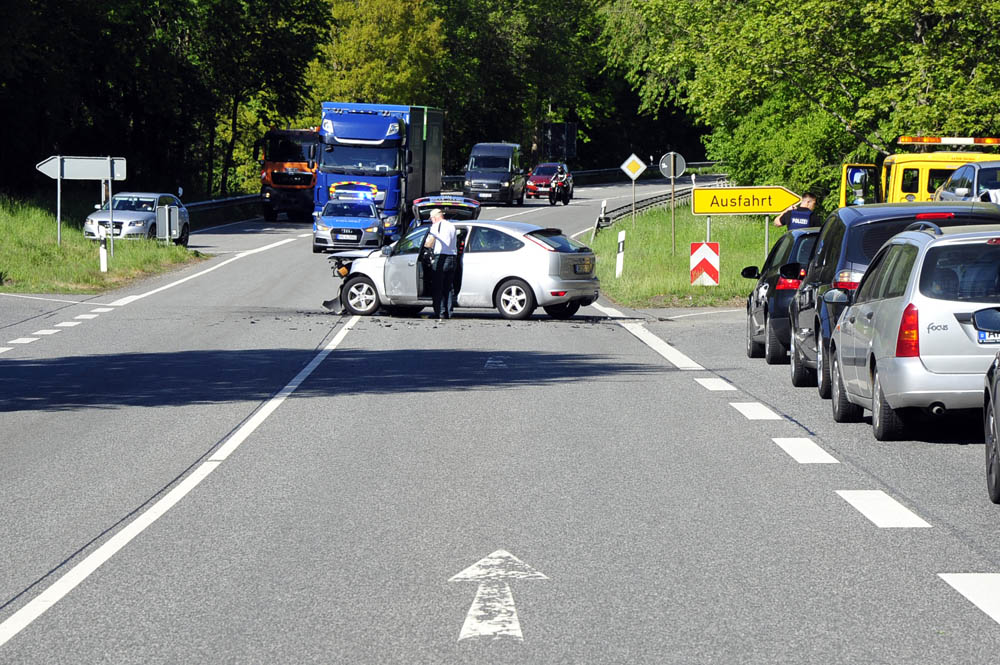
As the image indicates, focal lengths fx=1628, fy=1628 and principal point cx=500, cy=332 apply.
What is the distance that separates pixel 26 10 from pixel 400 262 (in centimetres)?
3298

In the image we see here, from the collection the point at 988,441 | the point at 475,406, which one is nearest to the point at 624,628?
Answer: the point at 988,441

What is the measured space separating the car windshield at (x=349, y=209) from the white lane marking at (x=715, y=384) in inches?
1094

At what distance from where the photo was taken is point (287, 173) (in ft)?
195

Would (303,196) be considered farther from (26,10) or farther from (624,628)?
(624,628)

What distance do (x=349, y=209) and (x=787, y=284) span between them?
27672 mm

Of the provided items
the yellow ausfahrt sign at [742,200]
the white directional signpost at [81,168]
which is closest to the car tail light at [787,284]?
the yellow ausfahrt sign at [742,200]

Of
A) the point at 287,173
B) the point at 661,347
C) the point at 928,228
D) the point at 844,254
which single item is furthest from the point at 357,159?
the point at 928,228

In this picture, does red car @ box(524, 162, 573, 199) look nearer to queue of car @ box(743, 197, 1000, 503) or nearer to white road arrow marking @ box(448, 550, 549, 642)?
queue of car @ box(743, 197, 1000, 503)

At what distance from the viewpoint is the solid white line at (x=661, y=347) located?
1784cm

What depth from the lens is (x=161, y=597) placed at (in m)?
6.70

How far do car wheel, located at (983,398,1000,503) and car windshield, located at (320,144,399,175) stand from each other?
37.4 meters

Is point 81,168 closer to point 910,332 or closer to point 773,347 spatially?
point 773,347

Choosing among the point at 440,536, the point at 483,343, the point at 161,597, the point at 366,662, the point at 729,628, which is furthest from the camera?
the point at 483,343

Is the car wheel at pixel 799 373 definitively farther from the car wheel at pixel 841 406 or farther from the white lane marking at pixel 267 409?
the white lane marking at pixel 267 409
